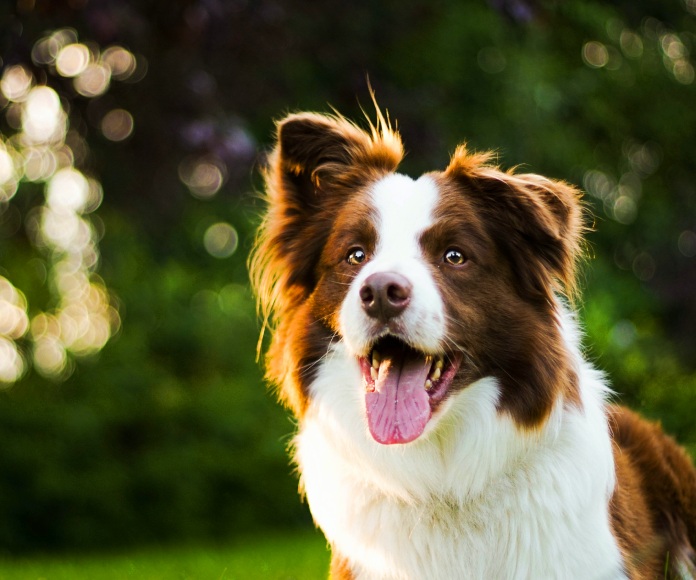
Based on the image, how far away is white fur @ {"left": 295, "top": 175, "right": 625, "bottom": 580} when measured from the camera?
3.86 metres

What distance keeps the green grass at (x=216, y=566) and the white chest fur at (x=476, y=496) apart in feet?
7.26

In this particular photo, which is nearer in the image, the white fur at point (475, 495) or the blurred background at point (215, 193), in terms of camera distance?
the white fur at point (475, 495)

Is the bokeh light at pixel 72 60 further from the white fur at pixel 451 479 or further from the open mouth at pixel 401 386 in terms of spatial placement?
the open mouth at pixel 401 386

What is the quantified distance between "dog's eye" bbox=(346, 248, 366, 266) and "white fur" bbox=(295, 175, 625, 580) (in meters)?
0.10

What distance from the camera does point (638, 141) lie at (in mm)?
17094

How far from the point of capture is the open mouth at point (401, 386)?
3826 millimetres

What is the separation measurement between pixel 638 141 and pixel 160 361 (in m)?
9.46

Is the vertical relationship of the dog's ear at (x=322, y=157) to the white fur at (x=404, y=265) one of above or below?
above

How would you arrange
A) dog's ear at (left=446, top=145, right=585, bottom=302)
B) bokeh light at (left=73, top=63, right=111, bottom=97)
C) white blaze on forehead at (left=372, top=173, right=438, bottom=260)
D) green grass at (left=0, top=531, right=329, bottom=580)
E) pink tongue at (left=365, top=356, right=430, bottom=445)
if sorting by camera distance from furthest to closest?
bokeh light at (left=73, top=63, right=111, bottom=97)
green grass at (left=0, top=531, right=329, bottom=580)
dog's ear at (left=446, top=145, right=585, bottom=302)
white blaze on forehead at (left=372, top=173, right=438, bottom=260)
pink tongue at (left=365, top=356, right=430, bottom=445)

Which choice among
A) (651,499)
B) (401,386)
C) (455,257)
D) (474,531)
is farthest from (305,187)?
(651,499)

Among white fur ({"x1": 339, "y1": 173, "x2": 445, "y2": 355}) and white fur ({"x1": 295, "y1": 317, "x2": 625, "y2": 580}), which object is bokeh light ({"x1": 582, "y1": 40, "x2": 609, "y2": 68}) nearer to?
white fur ({"x1": 339, "y1": 173, "x2": 445, "y2": 355})

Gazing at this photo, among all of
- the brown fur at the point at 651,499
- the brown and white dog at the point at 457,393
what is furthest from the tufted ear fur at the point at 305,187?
the brown fur at the point at 651,499

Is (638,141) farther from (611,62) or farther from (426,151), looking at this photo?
(426,151)

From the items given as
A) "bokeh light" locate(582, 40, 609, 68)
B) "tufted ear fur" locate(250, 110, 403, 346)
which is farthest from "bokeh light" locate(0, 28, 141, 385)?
"bokeh light" locate(582, 40, 609, 68)
